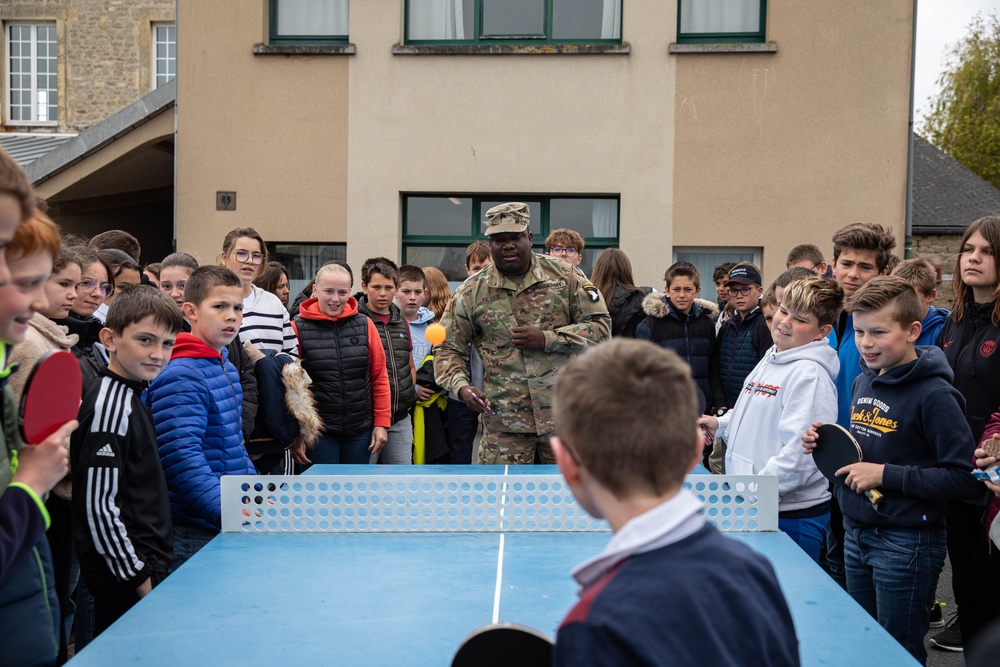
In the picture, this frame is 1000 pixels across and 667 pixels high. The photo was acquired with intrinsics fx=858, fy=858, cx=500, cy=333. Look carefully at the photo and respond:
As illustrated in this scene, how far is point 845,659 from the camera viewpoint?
2.23m

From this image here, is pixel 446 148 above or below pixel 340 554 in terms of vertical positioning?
above

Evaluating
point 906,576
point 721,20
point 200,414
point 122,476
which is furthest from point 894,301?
point 721,20

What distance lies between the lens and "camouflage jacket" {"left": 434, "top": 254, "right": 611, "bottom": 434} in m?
5.20

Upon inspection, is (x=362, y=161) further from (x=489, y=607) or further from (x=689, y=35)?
(x=489, y=607)

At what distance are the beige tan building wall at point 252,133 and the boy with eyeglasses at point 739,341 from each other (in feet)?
19.2

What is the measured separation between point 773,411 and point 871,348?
1.95 ft

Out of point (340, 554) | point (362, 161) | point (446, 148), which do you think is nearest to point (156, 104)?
point (362, 161)

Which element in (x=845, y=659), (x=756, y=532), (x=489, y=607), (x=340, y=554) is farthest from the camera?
(x=756, y=532)

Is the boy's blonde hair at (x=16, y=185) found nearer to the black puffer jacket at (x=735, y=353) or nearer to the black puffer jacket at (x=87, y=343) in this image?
the black puffer jacket at (x=87, y=343)

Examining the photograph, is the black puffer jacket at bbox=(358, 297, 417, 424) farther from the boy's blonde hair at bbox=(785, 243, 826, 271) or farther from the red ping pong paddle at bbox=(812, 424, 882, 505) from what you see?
the red ping pong paddle at bbox=(812, 424, 882, 505)

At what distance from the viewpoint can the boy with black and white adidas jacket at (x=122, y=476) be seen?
125 inches

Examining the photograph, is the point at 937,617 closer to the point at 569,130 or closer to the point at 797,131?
the point at 797,131

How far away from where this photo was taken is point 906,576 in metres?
3.43

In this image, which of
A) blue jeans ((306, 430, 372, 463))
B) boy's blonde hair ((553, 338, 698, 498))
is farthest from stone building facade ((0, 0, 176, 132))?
boy's blonde hair ((553, 338, 698, 498))
